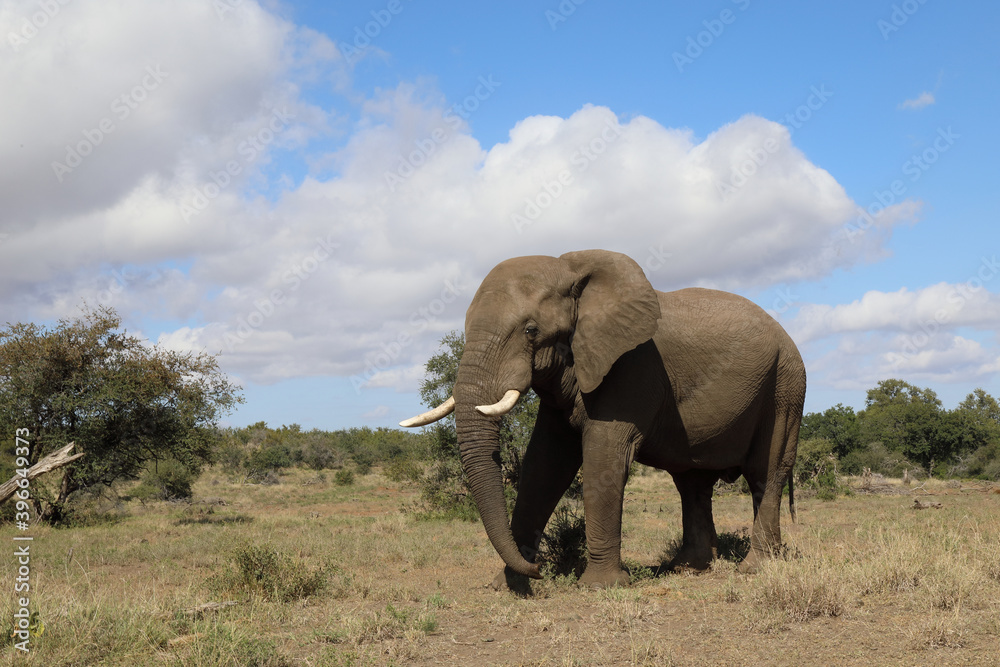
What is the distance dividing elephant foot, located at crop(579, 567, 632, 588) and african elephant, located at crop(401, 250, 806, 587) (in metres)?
0.02

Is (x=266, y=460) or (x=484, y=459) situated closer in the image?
(x=484, y=459)

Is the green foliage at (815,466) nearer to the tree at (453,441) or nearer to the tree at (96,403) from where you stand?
the tree at (453,441)

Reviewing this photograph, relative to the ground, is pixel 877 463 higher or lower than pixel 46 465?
lower

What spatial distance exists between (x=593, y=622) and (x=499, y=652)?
1.02m

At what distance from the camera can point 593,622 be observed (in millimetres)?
6594

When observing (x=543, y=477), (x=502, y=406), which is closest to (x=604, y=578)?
(x=543, y=477)

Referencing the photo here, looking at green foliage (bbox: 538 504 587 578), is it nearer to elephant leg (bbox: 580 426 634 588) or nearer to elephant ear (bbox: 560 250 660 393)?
elephant leg (bbox: 580 426 634 588)

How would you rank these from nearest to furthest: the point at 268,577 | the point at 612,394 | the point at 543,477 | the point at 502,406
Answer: the point at 502,406
the point at 612,394
the point at 268,577
the point at 543,477

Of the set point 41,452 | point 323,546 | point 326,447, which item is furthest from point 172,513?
point 326,447

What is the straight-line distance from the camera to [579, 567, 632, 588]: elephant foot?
26.4ft

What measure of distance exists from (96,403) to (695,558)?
16869 mm

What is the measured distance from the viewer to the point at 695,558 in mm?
9695

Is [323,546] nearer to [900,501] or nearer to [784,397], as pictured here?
[784,397]

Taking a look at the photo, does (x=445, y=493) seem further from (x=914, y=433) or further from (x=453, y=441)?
(x=914, y=433)
